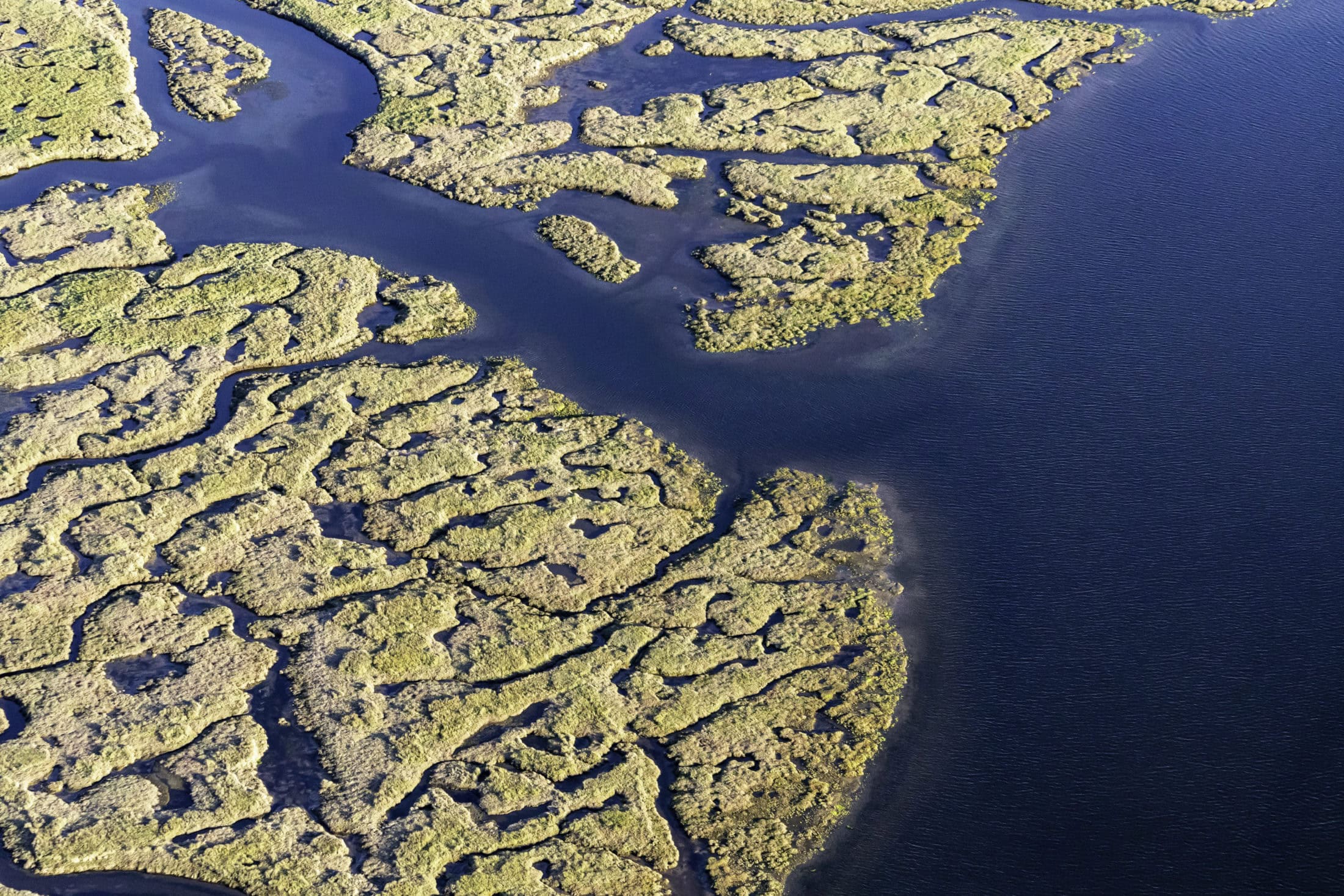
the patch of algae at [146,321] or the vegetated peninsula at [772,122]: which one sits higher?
the vegetated peninsula at [772,122]

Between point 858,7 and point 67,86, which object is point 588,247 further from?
point 67,86

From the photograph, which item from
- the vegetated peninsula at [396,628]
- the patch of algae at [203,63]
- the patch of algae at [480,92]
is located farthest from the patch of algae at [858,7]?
the vegetated peninsula at [396,628]

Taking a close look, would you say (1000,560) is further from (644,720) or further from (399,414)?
(399,414)

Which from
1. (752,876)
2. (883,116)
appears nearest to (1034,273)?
(883,116)

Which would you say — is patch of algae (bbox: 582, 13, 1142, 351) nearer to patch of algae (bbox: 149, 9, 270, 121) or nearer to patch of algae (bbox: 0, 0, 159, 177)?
patch of algae (bbox: 149, 9, 270, 121)

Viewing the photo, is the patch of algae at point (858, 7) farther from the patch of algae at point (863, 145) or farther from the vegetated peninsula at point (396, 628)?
the vegetated peninsula at point (396, 628)

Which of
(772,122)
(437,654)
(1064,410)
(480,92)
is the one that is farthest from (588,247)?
(437,654)
